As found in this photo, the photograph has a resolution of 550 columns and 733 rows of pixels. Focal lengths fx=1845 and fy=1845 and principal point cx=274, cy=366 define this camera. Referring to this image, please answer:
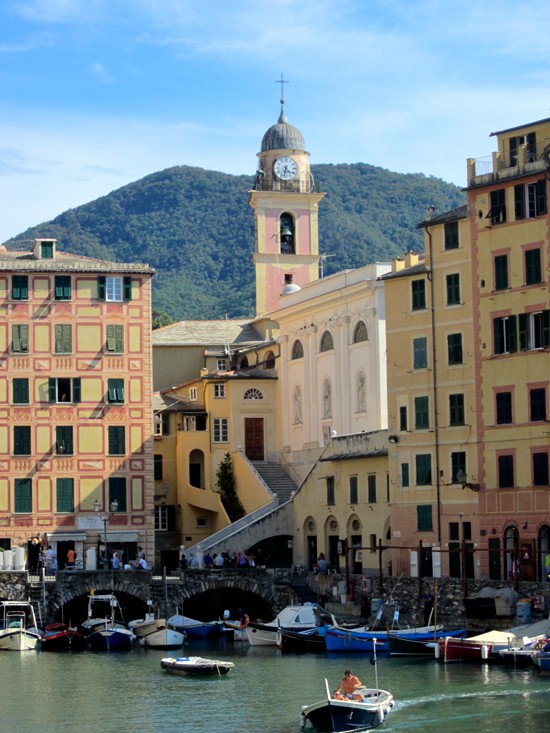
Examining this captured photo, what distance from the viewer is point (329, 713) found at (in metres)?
57.1

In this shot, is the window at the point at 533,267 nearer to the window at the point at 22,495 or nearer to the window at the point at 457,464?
the window at the point at 457,464

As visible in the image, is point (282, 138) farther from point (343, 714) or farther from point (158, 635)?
point (343, 714)

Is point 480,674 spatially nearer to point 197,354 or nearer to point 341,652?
point 341,652

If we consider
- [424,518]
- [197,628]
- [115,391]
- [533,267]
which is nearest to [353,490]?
[424,518]

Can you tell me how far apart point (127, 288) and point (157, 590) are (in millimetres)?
18411

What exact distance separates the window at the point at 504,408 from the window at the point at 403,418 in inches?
257

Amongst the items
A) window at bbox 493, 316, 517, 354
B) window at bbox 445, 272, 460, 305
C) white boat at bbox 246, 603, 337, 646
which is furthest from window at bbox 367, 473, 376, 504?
window at bbox 493, 316, 517, 354

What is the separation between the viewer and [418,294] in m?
88.2

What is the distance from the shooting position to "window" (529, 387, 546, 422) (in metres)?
81.1

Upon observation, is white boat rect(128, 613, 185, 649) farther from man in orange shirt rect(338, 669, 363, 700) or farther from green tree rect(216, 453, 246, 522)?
man in orange shirt rect(338, 669, 363, 700)

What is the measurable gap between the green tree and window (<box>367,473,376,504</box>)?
16.5 m

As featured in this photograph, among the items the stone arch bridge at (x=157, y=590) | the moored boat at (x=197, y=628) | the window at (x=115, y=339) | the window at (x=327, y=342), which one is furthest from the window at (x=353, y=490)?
the window at (x=115, y=339)

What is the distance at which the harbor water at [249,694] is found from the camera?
197 feet

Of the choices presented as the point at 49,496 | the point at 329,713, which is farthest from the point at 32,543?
the point at 329,713
